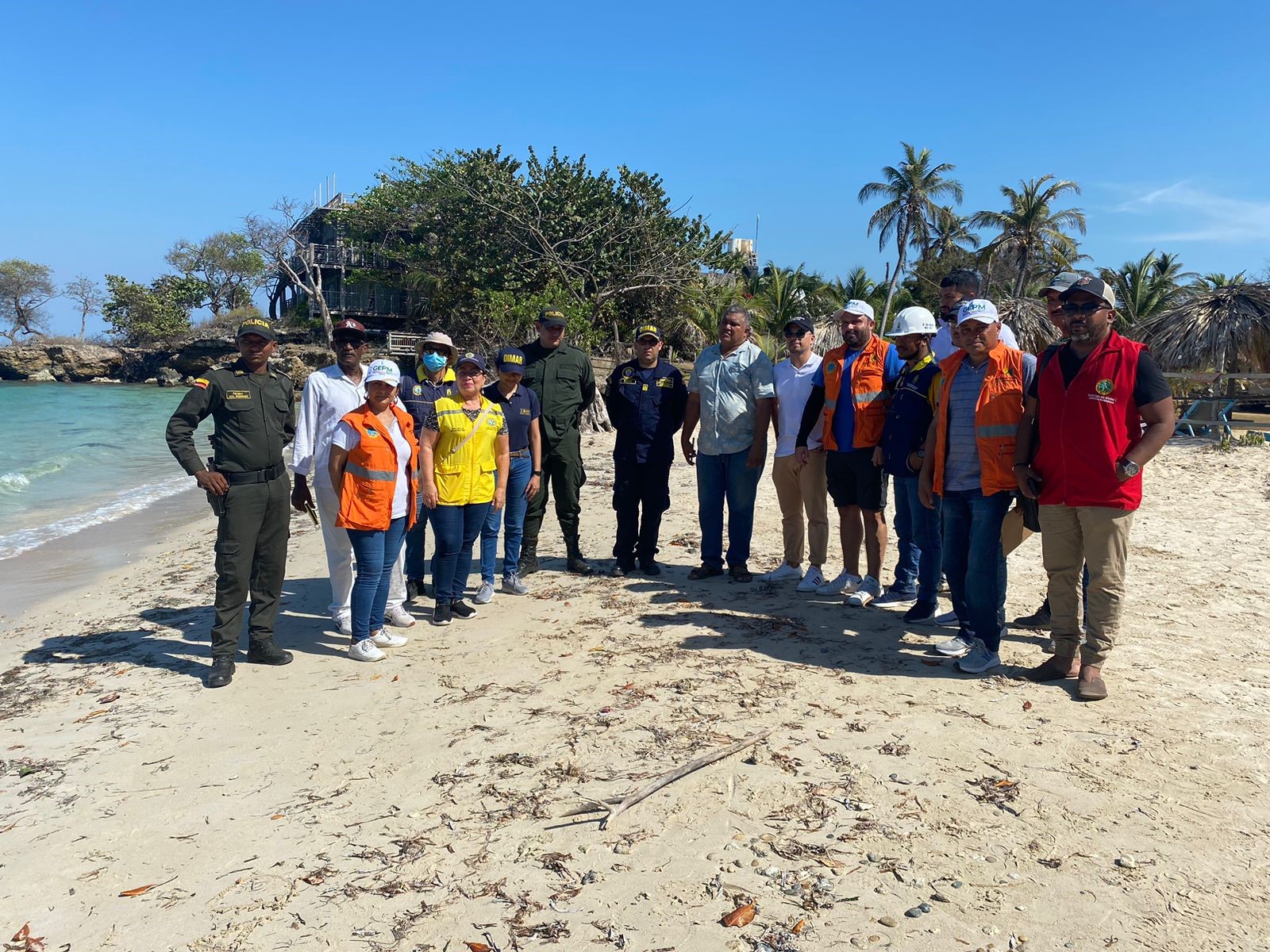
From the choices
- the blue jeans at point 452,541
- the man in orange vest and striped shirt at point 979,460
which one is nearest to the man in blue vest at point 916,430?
the man in orange vest and striped shirt at point 979,460

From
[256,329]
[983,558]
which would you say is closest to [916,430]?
[983,558]

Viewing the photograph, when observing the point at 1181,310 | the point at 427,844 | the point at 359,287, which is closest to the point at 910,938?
the point at 427,844

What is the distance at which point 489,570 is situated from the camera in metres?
6.20

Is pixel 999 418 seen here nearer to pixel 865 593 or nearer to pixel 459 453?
pixel 865 593

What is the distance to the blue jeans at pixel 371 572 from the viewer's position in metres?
5.01

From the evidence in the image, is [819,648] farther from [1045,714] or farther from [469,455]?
[469,455]

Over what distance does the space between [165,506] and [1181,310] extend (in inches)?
772

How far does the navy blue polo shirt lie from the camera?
6.17 meters

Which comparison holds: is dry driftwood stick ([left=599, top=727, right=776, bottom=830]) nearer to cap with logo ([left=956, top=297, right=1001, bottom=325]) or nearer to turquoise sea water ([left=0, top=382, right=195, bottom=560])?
cap with logo ([left=956, top=297, right=1001, bottom=325])

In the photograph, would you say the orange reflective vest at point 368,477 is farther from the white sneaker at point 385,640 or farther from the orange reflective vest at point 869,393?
the orange reflective vest at point 869,393

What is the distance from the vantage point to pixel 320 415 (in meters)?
5.22

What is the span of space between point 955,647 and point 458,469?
10.7 feet

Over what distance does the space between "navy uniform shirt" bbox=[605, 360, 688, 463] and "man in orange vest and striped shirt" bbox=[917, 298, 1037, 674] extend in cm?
245

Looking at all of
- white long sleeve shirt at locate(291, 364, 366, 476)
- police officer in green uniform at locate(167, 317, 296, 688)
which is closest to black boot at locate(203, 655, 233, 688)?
police officer in green uniform at locate(167, 317, 296, 688)
